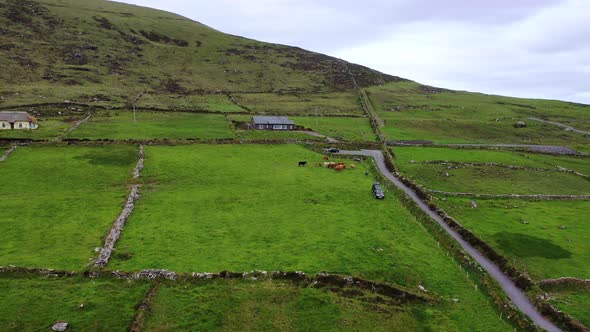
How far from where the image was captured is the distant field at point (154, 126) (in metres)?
98.4

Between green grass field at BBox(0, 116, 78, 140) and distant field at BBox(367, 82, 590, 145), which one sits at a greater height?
distant field at BBox(367, 82, 590, 145)

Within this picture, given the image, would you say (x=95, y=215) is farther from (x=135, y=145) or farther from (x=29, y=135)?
(x=29, y=135)

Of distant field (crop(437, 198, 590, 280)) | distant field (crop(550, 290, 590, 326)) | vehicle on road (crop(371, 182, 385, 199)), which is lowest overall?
distant field (crop(550, 290, 590, 326))

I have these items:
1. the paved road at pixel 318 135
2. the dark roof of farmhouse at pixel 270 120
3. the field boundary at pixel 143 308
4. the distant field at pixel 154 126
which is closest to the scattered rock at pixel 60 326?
the field boundary at pixel 143 308

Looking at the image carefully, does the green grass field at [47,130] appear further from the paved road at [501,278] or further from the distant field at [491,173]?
the distant field at [491,173]

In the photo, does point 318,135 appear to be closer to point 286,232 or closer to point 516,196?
point 516,196

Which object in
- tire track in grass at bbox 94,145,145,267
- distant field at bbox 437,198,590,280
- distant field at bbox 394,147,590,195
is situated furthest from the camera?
distant field at bbox 394,147,590,195

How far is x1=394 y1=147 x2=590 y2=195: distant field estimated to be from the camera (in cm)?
7450

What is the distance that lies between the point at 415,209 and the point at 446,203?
273 inches

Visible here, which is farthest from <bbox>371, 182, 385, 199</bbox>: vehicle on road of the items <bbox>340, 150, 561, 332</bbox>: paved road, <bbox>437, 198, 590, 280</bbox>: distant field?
<bbox>437, 198, 590, 280</bbox>: distant field

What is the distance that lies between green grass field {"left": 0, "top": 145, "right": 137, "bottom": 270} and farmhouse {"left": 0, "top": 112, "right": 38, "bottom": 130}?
840 inches

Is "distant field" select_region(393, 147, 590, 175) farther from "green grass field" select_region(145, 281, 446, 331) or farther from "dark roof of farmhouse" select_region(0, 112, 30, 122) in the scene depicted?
"dark roof of farmhouse" select_region(0, 112, 30, 122)

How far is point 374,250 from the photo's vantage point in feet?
149

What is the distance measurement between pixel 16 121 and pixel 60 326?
285ft
